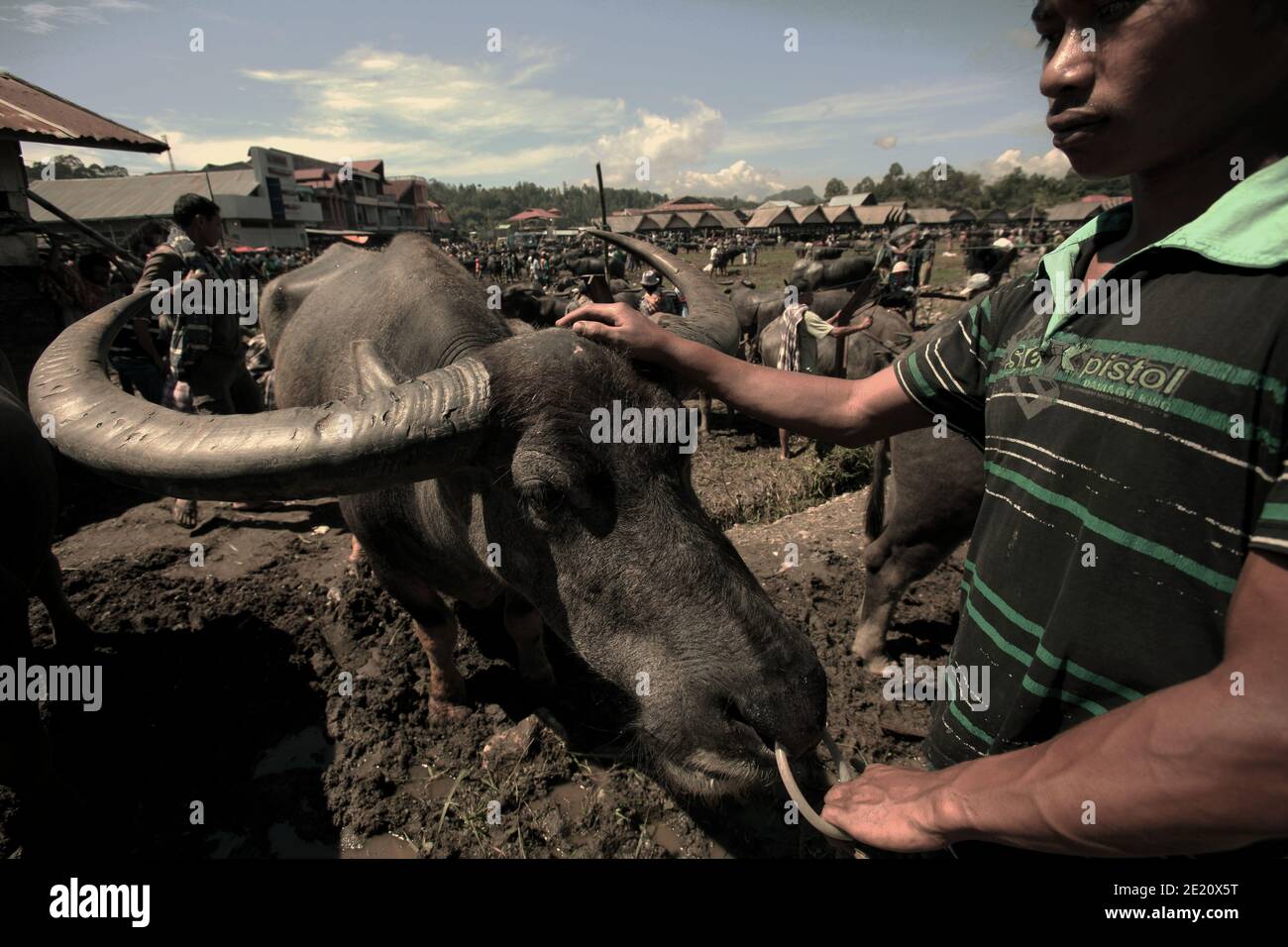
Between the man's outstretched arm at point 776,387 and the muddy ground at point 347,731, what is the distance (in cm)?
145

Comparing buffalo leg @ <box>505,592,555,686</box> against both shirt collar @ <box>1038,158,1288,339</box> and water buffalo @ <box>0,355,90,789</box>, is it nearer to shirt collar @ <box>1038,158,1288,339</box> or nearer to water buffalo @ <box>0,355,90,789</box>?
water buffalo @ <box>0,355,90,789</box>

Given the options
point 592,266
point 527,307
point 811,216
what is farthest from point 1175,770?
point 811,216

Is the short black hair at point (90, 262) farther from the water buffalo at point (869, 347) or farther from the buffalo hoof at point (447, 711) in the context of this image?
the water buffalo at point (869, 347)

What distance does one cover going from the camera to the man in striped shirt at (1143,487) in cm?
93

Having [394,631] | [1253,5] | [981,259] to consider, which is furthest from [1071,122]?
[981,259]

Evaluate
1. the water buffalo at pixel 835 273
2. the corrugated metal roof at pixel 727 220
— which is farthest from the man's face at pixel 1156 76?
the corrugated metal roof at pixel 727 220

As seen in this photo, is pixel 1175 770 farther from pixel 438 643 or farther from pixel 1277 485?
pixel 438 643

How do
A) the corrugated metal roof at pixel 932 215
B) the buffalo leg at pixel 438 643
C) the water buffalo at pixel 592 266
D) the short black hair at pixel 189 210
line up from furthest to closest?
the corrugated metal roof at pixel 932 215 < the water buffalo at pixel 592 266 < the short black hair at pixel 189 210 < the buffalo leg at pixel 438 643

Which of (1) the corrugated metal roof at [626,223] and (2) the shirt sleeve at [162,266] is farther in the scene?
(1) the corrugated metal roof at [626,223]

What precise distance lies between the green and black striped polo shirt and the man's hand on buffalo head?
1286mm

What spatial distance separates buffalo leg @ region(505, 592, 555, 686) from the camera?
421 cm

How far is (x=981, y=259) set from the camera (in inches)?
701

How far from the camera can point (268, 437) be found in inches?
81.3
